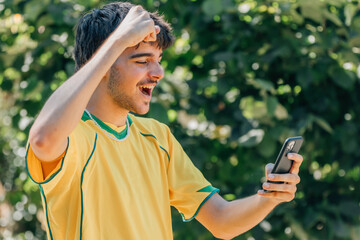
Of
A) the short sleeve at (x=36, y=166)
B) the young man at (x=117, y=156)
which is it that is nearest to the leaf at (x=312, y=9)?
the young man at (x=117, y=156)

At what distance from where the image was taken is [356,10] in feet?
10.3

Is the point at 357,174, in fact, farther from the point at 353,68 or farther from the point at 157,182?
the point at 157,182

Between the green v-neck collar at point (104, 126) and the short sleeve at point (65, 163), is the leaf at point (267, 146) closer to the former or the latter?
the green v-neck collar at point (104, 126)

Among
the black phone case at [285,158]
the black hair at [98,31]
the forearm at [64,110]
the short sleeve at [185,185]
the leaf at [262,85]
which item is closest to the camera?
the forearm at [64,110]

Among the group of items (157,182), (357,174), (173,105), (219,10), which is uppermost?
(157,182)

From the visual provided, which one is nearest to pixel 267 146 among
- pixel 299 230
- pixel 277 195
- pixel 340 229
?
pixel 299 230

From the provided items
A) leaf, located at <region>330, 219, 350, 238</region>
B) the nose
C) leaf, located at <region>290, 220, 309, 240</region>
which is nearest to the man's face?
the nose

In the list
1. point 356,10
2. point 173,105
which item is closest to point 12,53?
point 173,105

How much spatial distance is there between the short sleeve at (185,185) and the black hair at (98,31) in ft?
1.15

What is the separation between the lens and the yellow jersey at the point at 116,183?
152 cm

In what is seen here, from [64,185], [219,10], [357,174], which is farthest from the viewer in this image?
[357,174]

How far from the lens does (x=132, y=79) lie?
5.64 ft

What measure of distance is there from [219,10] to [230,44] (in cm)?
35

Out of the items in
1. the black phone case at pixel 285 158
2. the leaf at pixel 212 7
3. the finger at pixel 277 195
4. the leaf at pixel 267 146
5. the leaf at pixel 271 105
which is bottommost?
the leaf at pixel 267 146
